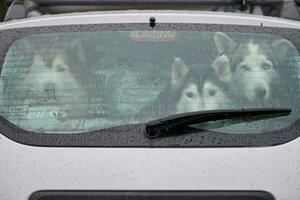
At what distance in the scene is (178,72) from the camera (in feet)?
10.8

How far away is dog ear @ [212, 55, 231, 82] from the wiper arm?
0.74 feet

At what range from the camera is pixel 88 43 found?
11.3 feet

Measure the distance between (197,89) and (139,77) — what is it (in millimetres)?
267

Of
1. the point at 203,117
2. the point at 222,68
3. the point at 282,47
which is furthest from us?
the point at 282,47

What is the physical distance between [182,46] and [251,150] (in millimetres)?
684

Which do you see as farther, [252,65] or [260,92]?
[252,65]

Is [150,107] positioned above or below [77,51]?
below

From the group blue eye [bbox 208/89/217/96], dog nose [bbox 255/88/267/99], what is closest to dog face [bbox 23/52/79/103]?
blue eye [bbox 208/89/217/96]

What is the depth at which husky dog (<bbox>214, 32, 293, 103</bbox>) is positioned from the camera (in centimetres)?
325

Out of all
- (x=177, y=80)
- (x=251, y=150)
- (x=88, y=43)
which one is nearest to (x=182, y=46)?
(x=177, y=80)

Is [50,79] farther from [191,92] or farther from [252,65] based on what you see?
[252,65]

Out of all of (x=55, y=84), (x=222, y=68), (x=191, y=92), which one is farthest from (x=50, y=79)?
(x=222, y=68)

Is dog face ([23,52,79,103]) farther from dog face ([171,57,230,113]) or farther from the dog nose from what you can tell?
the dog nose

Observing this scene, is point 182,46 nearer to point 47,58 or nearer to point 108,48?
point 108,48
